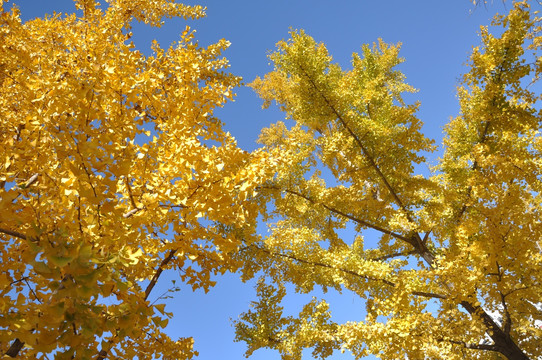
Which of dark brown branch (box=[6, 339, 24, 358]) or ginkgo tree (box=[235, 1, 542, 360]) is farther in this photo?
ginkgo tree (box=[235, 1, 542, 360])

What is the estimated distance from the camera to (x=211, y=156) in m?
2.20

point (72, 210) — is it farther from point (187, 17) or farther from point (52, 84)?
point (187, 17)

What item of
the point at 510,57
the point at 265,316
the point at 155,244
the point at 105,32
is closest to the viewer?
the point at 155,244

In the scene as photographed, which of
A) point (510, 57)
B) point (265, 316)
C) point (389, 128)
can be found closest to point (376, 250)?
point (265, 316)

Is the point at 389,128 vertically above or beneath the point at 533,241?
above

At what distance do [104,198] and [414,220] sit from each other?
5242 mm

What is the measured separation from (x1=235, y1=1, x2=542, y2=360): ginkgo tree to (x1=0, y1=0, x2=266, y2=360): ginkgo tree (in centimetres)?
119

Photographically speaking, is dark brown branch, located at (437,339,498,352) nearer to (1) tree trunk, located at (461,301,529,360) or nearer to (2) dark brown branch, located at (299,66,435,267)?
(1) tree trunk, located at (461,301,529,360)

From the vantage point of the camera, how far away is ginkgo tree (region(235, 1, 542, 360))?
417cm

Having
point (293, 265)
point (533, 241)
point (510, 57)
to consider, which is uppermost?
point (510, 57)

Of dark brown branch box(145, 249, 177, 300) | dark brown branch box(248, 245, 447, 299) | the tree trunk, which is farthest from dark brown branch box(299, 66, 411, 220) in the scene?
dark brown branch box(145, 249, 177, 300)

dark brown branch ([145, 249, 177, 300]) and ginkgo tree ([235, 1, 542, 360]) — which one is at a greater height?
ginkgo tree ([235, 1, 542, 360])

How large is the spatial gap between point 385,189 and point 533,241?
7.51 feet

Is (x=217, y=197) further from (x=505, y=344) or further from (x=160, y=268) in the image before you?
(x=505, y=344)
